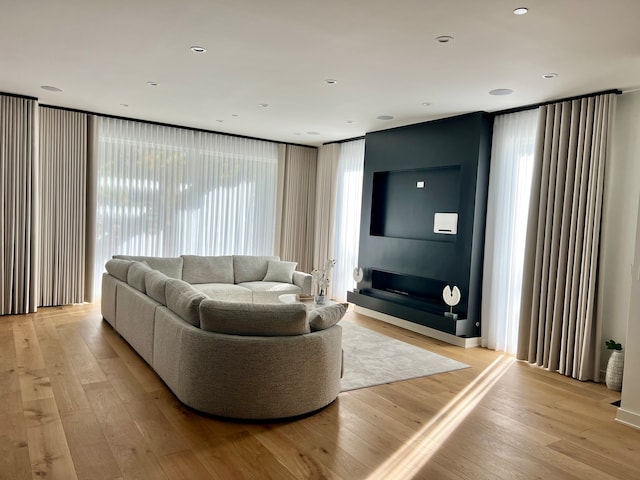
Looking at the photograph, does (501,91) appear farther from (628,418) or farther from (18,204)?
(18,204)

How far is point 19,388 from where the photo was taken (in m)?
3.58

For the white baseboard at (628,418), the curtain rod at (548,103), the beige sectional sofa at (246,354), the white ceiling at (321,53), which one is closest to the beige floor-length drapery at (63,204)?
the white ceiling at (321,53)

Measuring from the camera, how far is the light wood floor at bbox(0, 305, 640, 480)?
263 cm

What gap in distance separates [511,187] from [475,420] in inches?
114

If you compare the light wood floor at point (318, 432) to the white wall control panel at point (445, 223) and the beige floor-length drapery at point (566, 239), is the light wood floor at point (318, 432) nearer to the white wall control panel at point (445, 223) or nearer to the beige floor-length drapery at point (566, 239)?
the beige floor-length drapery at point (566, 239)

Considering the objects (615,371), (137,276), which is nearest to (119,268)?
(137,276)

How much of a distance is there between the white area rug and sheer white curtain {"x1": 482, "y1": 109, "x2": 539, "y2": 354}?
957 mm

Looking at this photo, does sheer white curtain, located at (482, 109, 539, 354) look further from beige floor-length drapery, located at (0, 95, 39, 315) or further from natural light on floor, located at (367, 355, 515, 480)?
beige floor-length drapery, located at (0, 95, 39, 315)

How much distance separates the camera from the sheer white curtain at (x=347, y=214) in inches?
305

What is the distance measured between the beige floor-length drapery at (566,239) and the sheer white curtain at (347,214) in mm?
3164

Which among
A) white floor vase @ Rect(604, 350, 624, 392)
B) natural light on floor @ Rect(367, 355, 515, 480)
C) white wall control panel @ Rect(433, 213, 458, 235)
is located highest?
white wall control panel @ Rect(433, 213, 458, 235)

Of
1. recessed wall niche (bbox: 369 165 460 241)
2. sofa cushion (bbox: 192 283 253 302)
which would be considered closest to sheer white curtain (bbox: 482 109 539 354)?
recessed wall niche (bbox: 369 165 460 241)

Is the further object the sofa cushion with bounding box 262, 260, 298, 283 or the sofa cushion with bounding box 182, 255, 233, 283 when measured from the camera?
the sofa cushion with bounding box 262, 260, 298, 283

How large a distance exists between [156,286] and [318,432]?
6.41 feet
